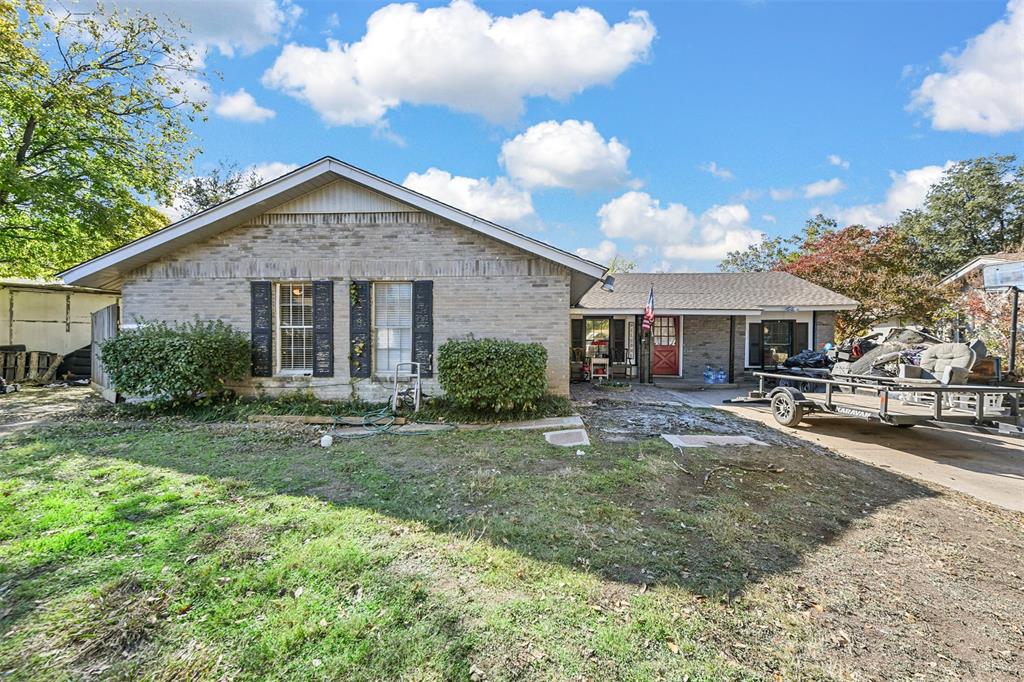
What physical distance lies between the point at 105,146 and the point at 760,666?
70.2 ft

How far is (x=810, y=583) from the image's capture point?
Result: 9.71 feet

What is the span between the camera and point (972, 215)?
2898 centimetres

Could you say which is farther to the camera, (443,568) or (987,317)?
(987,317)

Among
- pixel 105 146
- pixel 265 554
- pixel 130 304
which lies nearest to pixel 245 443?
pixel 265 554

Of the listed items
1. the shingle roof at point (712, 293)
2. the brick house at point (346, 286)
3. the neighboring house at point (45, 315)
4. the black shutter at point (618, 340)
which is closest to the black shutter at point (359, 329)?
the brick house at point (346, 286)

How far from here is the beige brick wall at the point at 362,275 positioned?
8.51 metres

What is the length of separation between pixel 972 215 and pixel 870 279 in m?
20.2

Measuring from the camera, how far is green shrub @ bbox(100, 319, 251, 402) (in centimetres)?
762

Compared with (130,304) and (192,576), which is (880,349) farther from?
(130,304)

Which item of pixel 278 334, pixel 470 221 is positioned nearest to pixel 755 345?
pixel 470 221

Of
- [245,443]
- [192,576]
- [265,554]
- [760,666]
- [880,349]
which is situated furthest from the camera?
[880,349]

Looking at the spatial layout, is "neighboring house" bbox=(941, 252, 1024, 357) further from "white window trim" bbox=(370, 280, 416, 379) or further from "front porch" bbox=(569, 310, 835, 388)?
"white window trim" bbox=(370, 280, 416, 379)

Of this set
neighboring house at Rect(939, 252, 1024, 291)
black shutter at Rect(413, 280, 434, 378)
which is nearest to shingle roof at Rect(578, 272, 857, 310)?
neighboring house at Rect(939, 252, 1024, 291)

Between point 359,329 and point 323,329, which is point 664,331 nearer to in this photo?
point 359,329
